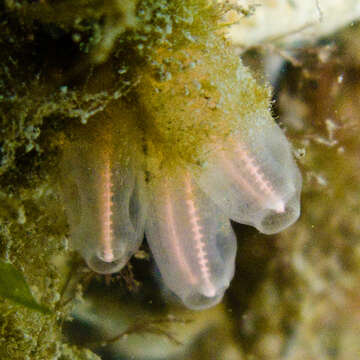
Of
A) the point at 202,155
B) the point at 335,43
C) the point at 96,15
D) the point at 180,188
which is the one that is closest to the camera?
the point at 96,15

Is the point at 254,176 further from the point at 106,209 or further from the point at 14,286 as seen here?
the point at 14,286

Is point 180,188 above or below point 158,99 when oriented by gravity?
below

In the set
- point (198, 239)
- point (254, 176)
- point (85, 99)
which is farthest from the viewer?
point (198, 239)

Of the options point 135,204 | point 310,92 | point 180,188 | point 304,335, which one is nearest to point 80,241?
point 135,204

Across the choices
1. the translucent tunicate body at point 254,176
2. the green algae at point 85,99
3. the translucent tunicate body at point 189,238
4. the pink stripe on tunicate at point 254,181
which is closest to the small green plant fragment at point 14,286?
the green algae at point 85,99

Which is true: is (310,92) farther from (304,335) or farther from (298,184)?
(304,335)

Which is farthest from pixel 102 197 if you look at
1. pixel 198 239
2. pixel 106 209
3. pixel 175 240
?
pixel 198 239

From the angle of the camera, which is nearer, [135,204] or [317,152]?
[135,204]

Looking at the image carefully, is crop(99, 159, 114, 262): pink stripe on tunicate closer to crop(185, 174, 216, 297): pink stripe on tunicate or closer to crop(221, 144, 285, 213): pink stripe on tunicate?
crop(185, 174, 216, 297): pink stripe on tunicate
